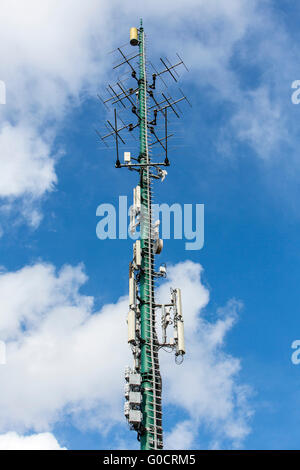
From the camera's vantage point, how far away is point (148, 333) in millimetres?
50875

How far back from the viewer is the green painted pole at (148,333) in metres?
46.6

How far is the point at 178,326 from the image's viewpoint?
5159 cm

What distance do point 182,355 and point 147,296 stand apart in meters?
6.22

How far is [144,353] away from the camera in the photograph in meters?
49.7

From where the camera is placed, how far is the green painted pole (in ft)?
153

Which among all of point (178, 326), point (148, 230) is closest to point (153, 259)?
point (148, 230)
